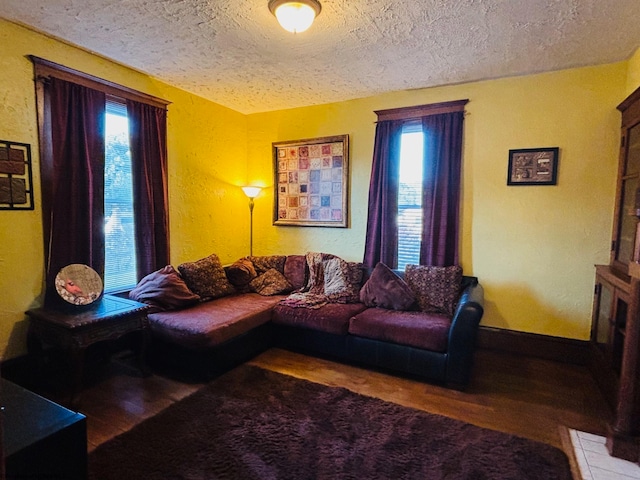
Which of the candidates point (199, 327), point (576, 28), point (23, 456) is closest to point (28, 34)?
point (199, 327)

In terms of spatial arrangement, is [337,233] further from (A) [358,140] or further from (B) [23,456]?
(B) [23,456]

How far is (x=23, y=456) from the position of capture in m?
1.49

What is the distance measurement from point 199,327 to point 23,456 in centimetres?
140

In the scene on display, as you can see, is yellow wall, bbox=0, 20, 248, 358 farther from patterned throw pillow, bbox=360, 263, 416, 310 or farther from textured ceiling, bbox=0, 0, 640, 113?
patterned throw pillow, bbox=360, 263, 416, 310

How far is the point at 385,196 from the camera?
3900 millimetres

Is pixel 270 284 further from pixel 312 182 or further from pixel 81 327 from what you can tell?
pixel 81 327

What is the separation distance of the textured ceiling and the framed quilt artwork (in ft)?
2.81

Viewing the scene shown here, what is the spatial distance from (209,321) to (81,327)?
884 millimetres

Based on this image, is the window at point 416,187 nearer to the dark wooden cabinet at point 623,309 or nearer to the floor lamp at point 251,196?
the dark wooden cabinet at point 623,309

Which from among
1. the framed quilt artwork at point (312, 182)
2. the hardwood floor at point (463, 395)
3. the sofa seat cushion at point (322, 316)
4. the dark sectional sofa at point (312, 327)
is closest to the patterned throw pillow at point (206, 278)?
the dark sectional sofa at point (312, 327)

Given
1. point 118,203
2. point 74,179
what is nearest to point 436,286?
point 118,203

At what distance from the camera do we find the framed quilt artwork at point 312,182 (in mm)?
4234

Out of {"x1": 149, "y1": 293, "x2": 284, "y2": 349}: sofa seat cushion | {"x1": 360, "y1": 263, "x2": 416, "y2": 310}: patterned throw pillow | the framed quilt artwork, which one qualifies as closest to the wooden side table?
{"x1": 149, "y1": 293, "x2": 284, "y2": 349}: sofa seat cushion

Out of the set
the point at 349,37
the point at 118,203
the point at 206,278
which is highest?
the point at 349,37
